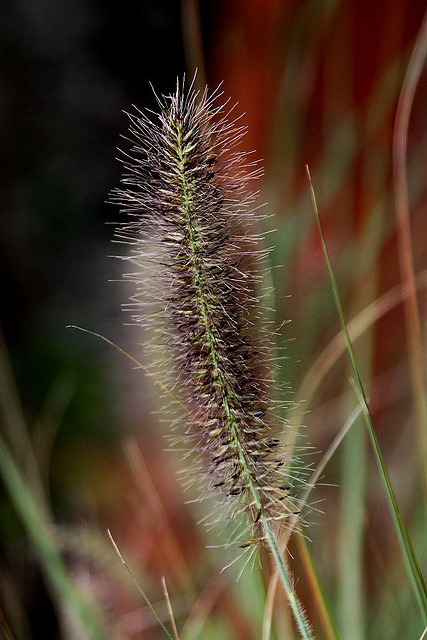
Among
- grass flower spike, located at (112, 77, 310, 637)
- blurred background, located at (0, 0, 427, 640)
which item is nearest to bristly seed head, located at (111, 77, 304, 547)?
grass flower spike, located at (112, 77, 310, 637)

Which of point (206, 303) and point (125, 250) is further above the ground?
point (125, 250)

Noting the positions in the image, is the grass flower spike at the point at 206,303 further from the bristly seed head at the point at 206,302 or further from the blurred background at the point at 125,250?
the blurred background at the point at 125,250

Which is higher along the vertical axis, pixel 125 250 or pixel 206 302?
pixel 125 250

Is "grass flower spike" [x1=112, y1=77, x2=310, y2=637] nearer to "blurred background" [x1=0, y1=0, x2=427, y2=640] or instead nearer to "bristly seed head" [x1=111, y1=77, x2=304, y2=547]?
"bristly seed head" [x1=111, y1=77, x2=304, y2=547]

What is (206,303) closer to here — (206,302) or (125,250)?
(206,302)

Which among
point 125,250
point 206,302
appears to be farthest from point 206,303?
point 125,250

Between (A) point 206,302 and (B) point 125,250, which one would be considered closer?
(A) point 206,302

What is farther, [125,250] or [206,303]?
[125,250]

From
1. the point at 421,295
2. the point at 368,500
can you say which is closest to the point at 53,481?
the point at 368,500
